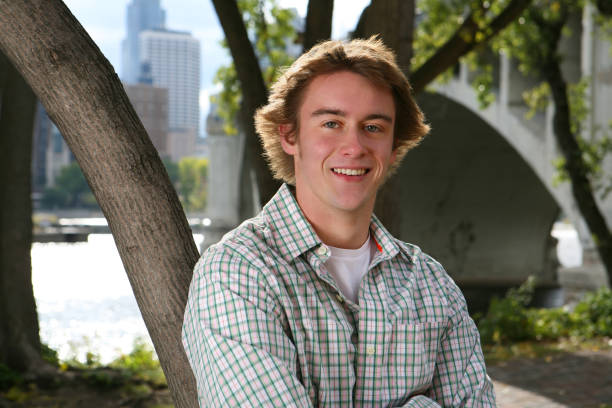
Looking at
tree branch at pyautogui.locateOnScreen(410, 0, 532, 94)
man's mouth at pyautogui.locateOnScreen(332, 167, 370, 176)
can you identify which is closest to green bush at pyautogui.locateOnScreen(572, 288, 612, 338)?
tree branch at pyautogui.locateOnScreen(410, 0, 532, 94)

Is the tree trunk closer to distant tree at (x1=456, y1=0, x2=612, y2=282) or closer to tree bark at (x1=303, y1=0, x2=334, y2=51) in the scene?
tree bark at (x1=303, y1=0, x2=334, y2=51)

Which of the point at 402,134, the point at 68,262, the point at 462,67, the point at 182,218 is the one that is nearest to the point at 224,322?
the point at 182,218

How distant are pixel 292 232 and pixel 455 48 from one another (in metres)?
3.93

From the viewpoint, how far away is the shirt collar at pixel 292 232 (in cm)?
176

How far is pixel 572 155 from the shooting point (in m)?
10.8

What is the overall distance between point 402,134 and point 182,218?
2.14 feet

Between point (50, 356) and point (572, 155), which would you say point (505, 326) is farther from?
point (50, 356)

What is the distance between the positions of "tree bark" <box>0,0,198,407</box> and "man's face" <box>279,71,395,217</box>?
41cm

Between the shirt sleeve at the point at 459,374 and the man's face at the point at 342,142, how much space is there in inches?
14.6

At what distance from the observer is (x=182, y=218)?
208cm

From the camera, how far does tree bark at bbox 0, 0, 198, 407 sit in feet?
6.54

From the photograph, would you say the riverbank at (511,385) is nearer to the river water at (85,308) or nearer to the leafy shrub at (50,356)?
the leafy shrub at (50,356)

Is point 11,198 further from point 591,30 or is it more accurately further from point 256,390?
point 591,30

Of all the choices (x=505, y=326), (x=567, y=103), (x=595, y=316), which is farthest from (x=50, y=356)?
(x=567, y=103)
